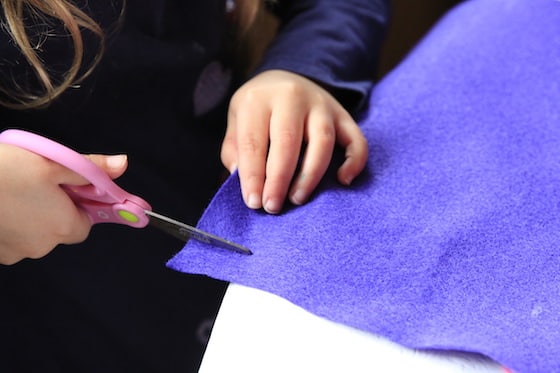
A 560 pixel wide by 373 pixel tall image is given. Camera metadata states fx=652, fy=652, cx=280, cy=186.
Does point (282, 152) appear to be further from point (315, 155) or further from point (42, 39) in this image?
point (42, 39)

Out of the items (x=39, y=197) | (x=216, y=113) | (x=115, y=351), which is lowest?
(x=115, y=351)

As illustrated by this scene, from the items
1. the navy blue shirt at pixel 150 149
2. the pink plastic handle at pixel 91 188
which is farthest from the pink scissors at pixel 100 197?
the navy blue shirt at pixel 150 149

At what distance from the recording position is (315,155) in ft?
1.33

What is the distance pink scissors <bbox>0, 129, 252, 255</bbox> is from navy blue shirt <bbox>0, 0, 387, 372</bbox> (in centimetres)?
13

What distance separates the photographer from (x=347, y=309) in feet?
1.05

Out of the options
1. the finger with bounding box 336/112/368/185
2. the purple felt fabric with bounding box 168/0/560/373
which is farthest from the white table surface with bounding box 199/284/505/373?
the finger with bounding box 336/112/368/185

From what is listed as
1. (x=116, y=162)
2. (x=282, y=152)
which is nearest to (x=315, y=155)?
(x=282, y=152)

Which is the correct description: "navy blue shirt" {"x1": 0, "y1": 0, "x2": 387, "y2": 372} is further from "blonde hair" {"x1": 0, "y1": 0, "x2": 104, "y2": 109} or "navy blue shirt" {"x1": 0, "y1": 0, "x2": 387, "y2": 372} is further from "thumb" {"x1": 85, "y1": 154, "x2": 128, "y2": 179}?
"thumb" {"x1": 85, "y1": 154, "x2": 128, "y2": 179}

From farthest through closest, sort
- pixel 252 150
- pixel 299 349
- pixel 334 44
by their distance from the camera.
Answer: pixel 334 44, pixel 252 150, pixel 299 349

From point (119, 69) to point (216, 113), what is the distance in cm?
12

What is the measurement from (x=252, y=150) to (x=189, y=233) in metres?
0.07

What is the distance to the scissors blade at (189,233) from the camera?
362 millimetres

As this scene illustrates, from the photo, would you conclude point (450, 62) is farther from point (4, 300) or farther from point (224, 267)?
point (4, 300)

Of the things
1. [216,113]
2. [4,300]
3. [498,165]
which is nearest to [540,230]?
[498,165]
